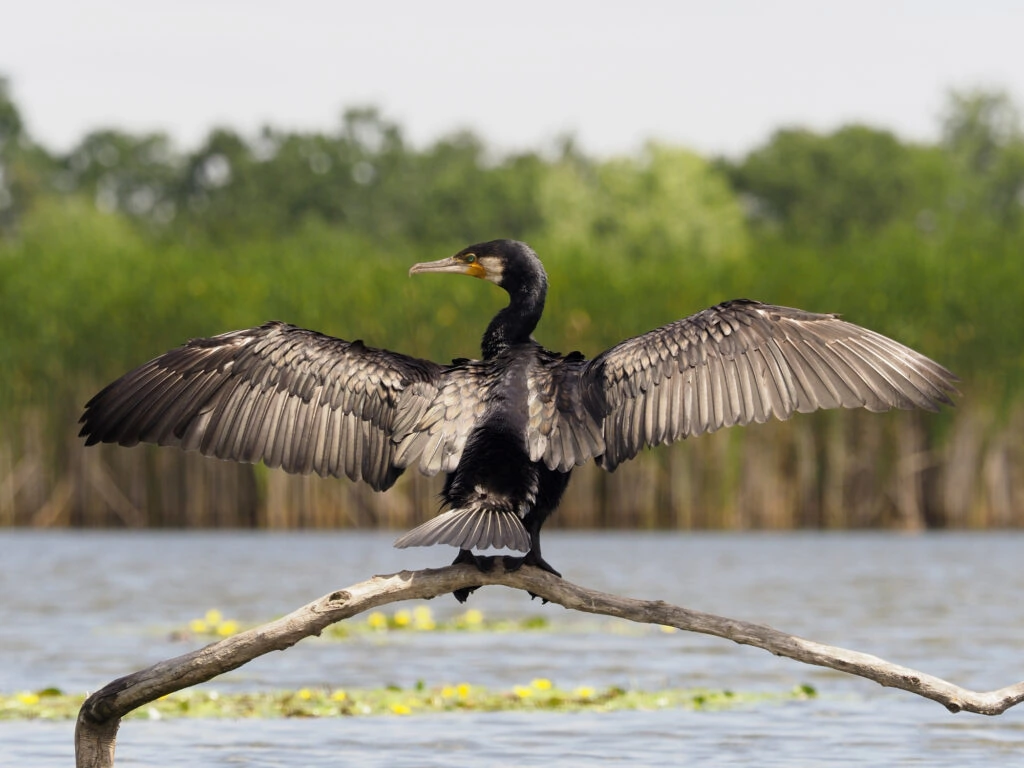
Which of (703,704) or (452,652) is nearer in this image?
(703,704)

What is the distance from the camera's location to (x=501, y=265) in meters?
6.46

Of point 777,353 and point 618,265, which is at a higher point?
point 618,265

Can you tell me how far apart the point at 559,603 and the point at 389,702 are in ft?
11.8

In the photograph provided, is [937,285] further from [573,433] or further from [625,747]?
[573,433]

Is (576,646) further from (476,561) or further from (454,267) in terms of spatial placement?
(476,561)

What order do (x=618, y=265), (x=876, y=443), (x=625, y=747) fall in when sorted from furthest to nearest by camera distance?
(x=618, y=265) → (x=876, y=443) → (x=625, y=747)

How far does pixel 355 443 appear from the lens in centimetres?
621

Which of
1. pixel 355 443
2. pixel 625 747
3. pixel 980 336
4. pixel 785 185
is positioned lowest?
pixel 625 747

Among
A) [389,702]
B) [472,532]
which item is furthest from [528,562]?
[389,702]

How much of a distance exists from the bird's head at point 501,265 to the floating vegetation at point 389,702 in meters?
3.00

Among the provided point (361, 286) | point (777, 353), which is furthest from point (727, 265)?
point (777, 353)

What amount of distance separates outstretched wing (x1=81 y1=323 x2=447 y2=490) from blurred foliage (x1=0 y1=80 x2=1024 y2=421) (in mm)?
15866

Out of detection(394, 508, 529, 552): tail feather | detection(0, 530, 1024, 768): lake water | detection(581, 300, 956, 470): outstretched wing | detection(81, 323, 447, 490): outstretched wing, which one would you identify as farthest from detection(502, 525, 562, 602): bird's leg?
detection(0, 530, 1024, 768): lake water

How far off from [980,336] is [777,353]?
17.1 metres
